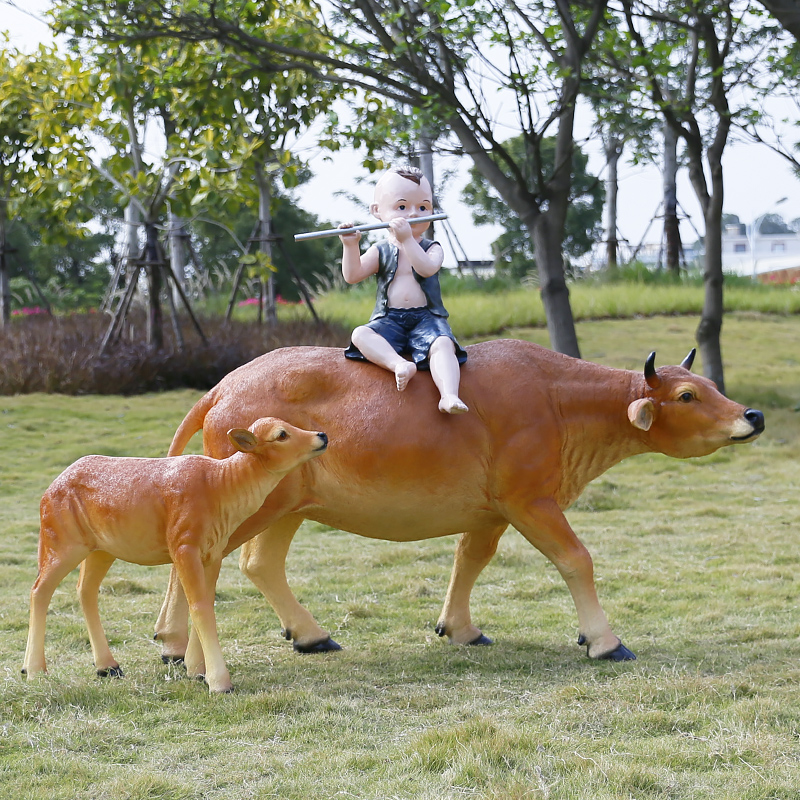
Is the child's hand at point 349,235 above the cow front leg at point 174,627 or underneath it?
above

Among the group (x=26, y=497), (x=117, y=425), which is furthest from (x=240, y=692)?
(x=117, y=425)

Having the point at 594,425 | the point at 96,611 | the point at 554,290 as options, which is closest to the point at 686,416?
the point at 594,425

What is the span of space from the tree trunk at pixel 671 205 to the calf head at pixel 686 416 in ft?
50.6

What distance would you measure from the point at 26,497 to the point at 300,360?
15.9 ft

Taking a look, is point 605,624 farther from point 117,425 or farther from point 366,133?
point 366,133

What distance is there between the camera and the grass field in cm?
287

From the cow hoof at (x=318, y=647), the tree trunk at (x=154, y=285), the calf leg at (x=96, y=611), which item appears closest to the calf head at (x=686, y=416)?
the cow hoof at (x=318, y=647)

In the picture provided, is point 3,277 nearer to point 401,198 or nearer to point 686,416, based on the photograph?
point 401,198

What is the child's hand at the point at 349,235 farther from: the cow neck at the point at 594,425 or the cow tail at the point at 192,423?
the cow neck at the point at 594,425

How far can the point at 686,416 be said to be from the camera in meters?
4.22

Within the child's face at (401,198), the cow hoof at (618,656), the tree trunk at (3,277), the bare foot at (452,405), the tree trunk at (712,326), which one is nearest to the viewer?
the bare foot at (452,405)

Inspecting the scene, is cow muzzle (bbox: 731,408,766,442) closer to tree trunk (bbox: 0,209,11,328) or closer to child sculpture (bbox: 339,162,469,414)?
child sculpture (bbox: 339,162,469,414)

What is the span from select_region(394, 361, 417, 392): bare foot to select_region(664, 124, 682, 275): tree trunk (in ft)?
52.1

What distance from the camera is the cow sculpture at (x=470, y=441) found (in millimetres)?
4125
